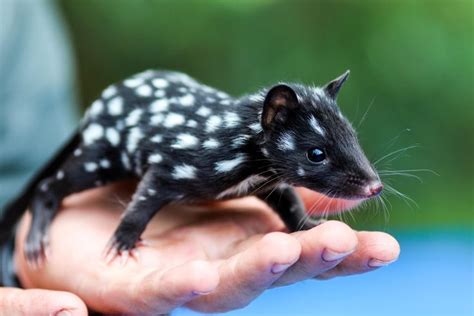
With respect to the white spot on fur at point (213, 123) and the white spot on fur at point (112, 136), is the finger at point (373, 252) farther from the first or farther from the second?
the white spot on fur at point (112, 136)

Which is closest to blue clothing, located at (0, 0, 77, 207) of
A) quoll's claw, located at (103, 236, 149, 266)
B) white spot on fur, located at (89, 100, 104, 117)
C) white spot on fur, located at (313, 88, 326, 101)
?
white spot on fur, located at (89, 100, 104, 117)

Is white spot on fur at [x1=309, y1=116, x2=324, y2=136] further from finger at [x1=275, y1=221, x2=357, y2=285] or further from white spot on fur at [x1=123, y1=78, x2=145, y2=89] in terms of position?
white spot on fur at [x1=123, y1=78, x2=145, y2=89]

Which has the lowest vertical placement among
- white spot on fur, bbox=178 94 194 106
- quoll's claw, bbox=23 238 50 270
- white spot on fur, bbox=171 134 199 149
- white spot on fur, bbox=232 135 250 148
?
quoll's claw, bbox=23 238 50 270

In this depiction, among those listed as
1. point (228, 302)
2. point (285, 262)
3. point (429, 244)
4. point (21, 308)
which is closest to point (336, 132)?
point (285, 262)

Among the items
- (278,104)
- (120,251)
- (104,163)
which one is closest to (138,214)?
(120,251)

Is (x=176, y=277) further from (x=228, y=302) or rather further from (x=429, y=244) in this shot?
(x=429, y=244)

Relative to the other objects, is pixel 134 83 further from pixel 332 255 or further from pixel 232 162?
pixel 332 255

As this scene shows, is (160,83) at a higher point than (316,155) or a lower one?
higher
